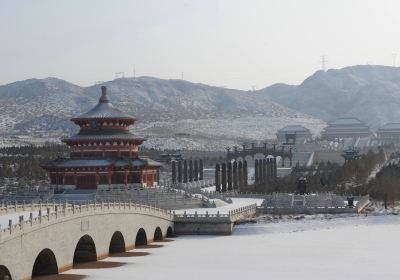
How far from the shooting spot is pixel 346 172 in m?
105

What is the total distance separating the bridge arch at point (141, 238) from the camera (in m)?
61.9

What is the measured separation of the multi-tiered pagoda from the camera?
81812mm

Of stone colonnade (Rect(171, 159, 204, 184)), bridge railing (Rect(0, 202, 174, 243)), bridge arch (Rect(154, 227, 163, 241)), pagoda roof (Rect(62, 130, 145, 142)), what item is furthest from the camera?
stone colonnade (Rect(171, 159, 204, 184))

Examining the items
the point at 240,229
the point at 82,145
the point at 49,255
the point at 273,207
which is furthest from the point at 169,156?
the point at 49,255

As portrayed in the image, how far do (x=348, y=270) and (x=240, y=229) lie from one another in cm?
2135

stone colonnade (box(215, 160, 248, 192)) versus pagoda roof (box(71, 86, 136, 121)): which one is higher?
pagoda roof (box(71, 86, 136, 121))

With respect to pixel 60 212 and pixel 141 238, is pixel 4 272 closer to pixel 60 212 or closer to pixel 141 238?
pixel 60 212

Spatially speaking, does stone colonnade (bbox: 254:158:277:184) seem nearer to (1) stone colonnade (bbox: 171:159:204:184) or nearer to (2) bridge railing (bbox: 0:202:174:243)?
(1) stone colonnade (bbox: 171:159:204:184)

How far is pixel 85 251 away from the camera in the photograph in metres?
53.6

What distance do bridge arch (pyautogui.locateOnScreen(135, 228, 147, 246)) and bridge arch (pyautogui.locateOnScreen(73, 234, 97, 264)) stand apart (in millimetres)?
8730

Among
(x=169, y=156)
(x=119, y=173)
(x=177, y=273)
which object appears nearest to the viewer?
(x=177, y=273)

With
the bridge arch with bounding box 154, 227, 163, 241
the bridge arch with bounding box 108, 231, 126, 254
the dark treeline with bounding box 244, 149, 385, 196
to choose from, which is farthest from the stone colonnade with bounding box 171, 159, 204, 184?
the bridge arch with bounding box 108, 231, 126, 254

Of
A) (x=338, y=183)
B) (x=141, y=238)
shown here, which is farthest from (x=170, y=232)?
(x=338, y=183)

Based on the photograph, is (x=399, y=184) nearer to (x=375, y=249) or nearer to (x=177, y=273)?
(x=375, y=249)
